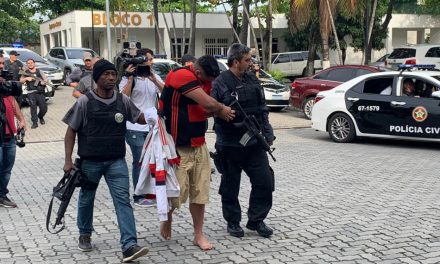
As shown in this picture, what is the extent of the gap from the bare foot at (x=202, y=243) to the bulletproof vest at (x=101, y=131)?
1106 millimetres

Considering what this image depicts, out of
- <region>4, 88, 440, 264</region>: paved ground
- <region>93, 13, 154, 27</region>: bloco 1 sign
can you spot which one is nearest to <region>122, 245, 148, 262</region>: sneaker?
<region>4, 88, 440, 264</region>: paved ground

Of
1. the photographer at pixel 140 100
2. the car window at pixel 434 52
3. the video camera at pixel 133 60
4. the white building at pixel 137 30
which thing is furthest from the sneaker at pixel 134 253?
the white building at pixel 137 30

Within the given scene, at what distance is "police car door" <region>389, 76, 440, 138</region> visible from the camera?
11.1m

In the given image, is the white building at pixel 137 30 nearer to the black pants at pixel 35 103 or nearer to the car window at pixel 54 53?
the car window at pixel 54 53

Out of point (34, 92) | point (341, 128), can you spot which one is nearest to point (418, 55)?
point (341, 128)

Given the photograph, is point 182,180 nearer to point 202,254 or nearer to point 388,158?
point 202,254

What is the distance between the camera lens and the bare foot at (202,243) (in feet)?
18.0

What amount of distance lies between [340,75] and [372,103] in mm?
4282

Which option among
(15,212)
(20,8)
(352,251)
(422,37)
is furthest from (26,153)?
(20,8)

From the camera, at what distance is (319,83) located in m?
16.1

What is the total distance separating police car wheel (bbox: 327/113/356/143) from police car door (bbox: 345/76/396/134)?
21cm

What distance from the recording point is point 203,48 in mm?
38438

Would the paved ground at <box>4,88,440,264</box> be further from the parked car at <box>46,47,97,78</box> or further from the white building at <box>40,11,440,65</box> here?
the white building at <box>40,11,440,65</box>

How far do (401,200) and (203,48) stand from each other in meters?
31.9
